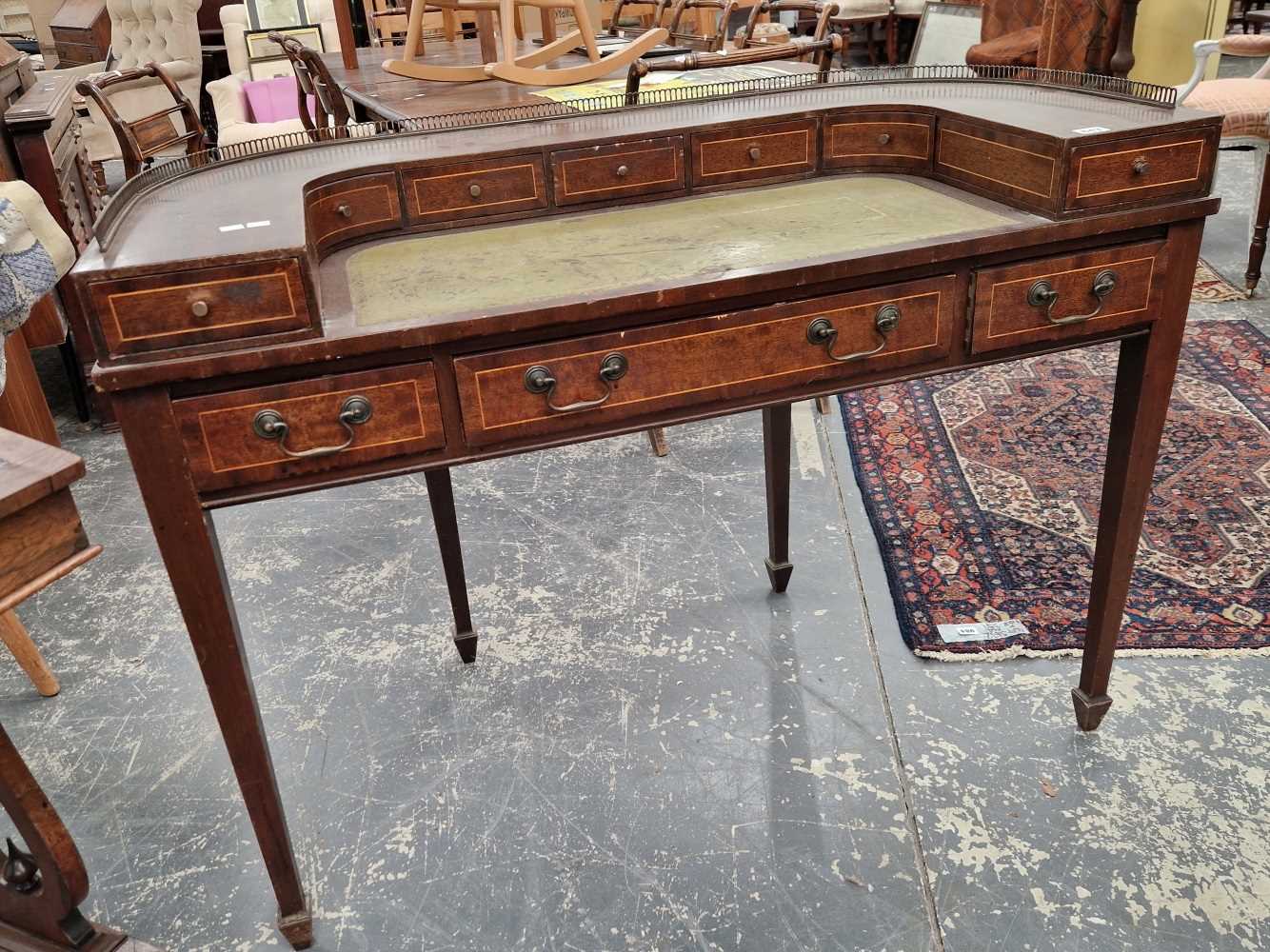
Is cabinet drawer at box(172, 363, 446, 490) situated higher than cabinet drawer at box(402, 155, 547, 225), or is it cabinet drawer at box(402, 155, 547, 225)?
cabinet drawer at box(402, 155, 547, 225)

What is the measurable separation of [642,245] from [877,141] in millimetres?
576

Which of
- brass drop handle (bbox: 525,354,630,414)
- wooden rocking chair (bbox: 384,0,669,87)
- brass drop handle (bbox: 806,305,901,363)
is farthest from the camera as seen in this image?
wooden rocking chair (bbox: 384,0,669,87)

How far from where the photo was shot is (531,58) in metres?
3.30

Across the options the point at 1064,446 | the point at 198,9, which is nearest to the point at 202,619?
the point at 1064,446

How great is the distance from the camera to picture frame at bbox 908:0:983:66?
319 inches

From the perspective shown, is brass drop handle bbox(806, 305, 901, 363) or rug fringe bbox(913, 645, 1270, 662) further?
rug fringe bbox(913, 645, 1270, 662)

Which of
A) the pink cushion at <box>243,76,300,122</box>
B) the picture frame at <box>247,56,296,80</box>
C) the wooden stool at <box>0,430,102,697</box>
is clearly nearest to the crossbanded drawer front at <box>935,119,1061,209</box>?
the wooden stool at <box>0,430,102,697</box>

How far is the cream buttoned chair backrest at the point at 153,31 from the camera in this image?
8.07 metres

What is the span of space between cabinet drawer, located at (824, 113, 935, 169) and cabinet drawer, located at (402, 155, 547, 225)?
1.76 ft

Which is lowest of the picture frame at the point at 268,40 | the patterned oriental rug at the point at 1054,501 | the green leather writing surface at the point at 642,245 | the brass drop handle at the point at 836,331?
the patterned oriental rug at the point at 1054,501

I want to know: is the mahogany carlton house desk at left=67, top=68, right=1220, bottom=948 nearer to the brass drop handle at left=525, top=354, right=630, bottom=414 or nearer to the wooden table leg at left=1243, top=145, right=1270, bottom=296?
the brass drop handle at left=525, top=354, right=630, bottom=414

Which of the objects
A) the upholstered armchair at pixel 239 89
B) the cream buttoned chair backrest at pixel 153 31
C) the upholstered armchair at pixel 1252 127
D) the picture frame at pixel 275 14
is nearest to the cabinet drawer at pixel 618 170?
the upholstered armchair at pixel 1252 127

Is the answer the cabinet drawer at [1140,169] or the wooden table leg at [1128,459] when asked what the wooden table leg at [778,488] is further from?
the cabinet drawer at [1140,169]

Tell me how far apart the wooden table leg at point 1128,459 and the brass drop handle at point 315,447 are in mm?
1202
